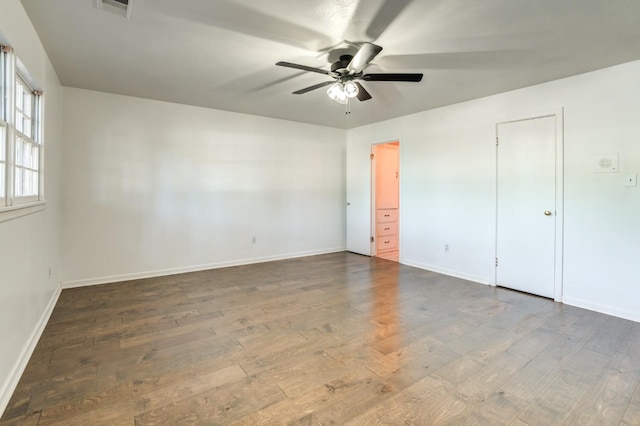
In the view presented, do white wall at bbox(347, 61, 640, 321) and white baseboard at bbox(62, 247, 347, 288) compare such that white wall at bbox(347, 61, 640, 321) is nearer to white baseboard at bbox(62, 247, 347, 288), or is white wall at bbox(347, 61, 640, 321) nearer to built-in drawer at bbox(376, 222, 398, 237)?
Answer: built-in drawer at bbox(376, 222, 398, 237)

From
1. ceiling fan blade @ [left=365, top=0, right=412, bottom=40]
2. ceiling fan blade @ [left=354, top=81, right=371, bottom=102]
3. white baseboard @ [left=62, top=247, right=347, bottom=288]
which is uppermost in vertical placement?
ceiling fan blade @ [left=365, top=0, right=412, bottom=40]

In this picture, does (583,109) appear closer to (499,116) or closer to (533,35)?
(499,116)

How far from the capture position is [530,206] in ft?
12.1

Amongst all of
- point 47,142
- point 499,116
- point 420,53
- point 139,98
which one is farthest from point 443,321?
point 139,98

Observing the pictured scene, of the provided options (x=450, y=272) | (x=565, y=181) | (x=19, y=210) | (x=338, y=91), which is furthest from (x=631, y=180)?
(x=19, y=210)

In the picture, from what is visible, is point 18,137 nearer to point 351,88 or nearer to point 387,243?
point 351,88

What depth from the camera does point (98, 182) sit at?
4035mm

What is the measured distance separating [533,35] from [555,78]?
1236 mm

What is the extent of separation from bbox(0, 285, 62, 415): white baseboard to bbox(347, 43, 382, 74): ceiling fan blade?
304 cm

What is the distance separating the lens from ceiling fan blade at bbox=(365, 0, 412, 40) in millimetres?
2084

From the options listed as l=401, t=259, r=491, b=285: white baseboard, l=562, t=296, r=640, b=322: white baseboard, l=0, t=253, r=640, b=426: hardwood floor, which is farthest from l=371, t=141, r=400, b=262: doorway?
l=562, t=296, r=640, b=322: white baseboard

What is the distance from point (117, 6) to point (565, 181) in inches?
171

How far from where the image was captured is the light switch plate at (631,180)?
295cm

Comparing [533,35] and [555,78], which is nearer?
[533,35]
